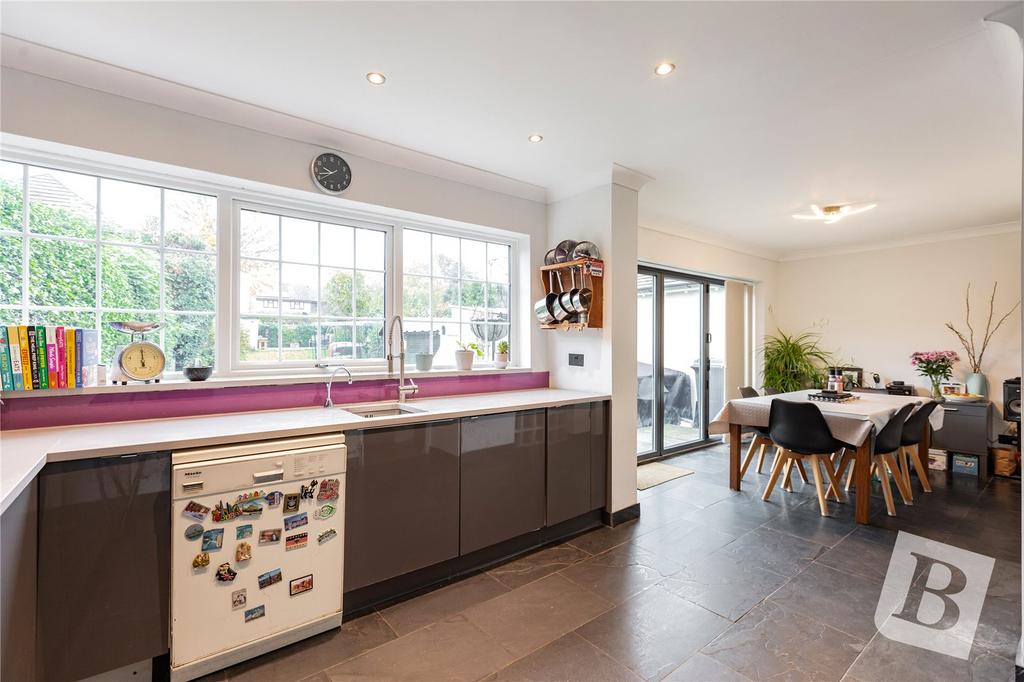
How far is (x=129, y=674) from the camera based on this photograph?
172 centimetres

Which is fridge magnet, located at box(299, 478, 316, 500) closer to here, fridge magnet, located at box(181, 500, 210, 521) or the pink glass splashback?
fridge magnet, located at box(181, 500, 210, 521)

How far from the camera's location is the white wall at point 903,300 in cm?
473

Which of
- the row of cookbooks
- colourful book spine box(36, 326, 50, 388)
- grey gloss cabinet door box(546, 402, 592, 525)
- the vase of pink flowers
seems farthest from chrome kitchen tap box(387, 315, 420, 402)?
the vase of pink flowers

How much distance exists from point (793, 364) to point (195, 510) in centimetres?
618

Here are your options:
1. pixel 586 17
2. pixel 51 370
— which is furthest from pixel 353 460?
pixel 586 17

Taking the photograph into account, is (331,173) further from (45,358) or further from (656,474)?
(656,474)

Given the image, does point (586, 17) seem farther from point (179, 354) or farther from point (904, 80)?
point (179, 354)

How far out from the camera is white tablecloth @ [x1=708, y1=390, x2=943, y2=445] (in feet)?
10.8

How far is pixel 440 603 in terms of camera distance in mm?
2316

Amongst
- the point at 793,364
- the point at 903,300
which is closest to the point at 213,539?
the point at 793,364

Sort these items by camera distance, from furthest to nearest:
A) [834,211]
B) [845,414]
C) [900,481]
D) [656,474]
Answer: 1. [656,474]
2. [834,211]
3. [900,481]
4. [845,414]

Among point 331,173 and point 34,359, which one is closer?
point 34,359

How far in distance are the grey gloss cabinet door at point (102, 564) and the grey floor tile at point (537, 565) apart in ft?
5.03

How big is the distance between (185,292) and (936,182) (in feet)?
16.9
